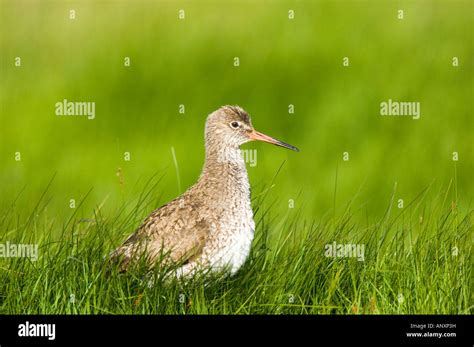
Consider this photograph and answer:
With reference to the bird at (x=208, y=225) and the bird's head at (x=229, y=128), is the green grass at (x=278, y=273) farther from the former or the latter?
the bird's head at (x=229, y=128)

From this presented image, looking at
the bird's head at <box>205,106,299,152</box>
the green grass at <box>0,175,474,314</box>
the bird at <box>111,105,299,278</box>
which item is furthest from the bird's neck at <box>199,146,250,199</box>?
the green grass at <box>0,175,474,314</box>

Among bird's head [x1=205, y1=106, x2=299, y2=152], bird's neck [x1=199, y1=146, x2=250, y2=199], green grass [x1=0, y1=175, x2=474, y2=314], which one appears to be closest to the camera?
green grass [x1=0, y1=175, x2=474, y2=314]

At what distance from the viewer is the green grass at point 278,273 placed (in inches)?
402

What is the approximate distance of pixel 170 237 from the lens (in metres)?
10.7

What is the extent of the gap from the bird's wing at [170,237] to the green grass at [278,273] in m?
0.26

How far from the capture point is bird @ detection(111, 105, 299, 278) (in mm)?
10508

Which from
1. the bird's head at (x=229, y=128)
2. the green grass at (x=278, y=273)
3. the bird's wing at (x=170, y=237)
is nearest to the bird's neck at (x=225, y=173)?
the bird's head at (x=229, y=128)

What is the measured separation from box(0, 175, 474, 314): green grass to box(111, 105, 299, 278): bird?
237mm

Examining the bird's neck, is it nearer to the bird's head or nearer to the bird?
the bird

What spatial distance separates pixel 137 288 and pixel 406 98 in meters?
7.32

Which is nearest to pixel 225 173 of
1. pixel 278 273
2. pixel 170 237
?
pixel 170 237

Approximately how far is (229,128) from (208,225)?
1446mm
